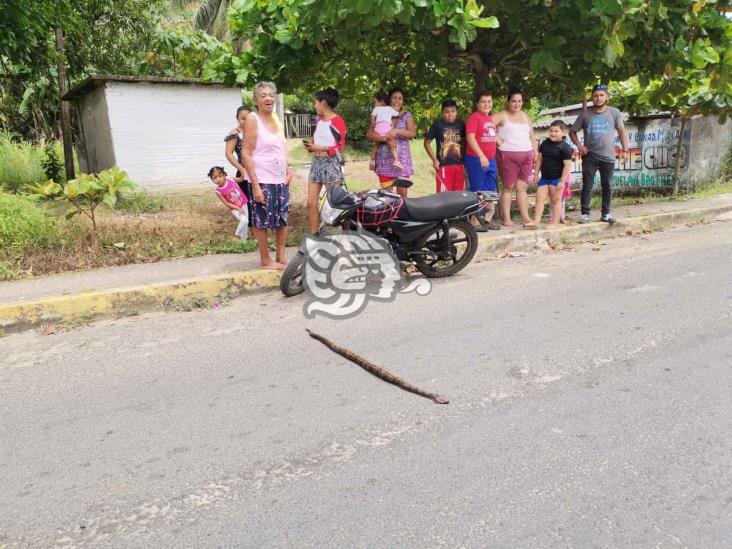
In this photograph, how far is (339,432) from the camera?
272 centimetres

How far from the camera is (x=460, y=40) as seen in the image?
5.50 m

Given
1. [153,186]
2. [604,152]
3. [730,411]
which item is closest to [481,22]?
[604,152]

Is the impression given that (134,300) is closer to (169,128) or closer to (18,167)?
(169,128)

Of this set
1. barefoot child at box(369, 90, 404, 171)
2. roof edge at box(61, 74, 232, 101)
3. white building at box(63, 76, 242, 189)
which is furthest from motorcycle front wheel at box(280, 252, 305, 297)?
white building at box(63, 76, 242, 189)

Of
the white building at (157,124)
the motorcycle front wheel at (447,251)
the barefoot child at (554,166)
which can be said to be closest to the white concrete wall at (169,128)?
the white building at (157,124)

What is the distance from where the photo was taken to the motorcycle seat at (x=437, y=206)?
17.3 ft

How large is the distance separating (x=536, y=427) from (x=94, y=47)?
560 inches

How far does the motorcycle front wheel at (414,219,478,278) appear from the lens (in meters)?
5.53

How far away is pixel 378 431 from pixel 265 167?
10.6 feet

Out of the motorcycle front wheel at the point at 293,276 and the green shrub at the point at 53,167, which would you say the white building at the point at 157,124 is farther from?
the motorcycle front wheel at the point at 293,276

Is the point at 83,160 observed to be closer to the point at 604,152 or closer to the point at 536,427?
the point at 604,152

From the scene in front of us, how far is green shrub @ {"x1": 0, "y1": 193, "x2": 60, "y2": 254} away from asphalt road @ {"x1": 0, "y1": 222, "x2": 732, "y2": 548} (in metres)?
2.39

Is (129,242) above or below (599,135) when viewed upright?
below

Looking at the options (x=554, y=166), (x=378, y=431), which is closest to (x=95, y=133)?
(x=554, y=166)
